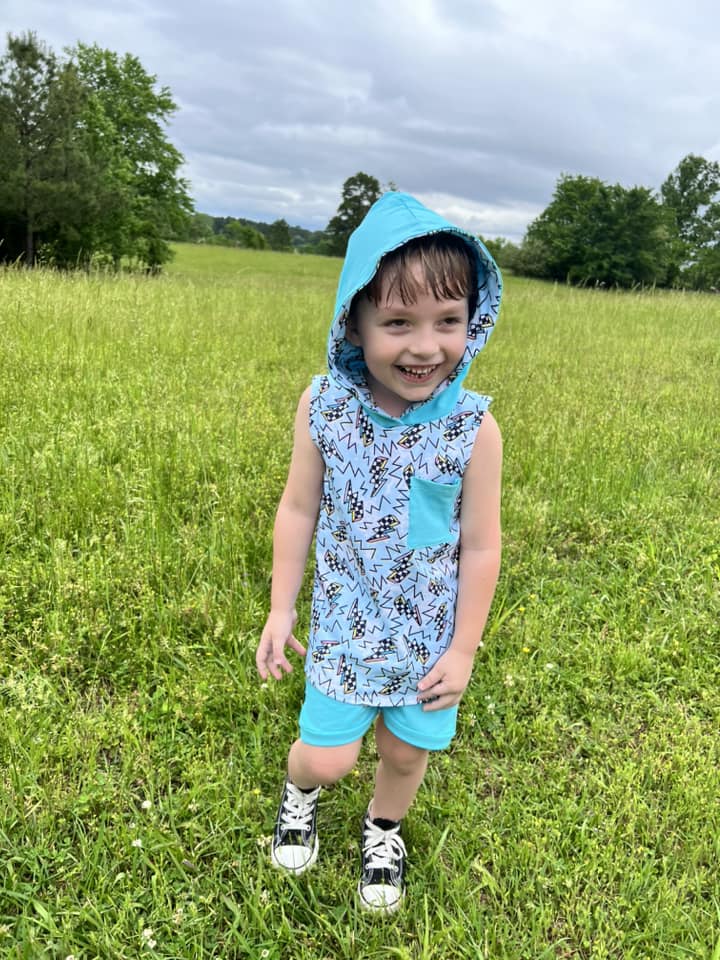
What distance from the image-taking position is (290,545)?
1654 mm

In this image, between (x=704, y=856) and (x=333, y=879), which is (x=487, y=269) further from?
(x=704, y=856)

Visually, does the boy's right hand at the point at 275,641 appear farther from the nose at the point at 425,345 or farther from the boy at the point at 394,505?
the nose at the point at 425,345

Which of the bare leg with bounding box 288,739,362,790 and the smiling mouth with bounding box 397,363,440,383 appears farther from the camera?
the bare leg with bounding box 288,739,362,790

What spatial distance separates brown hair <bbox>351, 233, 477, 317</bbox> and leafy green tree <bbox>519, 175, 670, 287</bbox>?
160 ft

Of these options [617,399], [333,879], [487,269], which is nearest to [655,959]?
[333,879]

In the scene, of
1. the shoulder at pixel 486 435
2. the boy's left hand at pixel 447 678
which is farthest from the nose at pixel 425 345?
the boy's left hand at pixel 447 678

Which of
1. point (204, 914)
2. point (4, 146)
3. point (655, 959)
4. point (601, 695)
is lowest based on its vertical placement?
point (204, 914)

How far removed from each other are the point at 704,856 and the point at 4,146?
90.6ft

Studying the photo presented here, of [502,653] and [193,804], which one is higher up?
[502,653]

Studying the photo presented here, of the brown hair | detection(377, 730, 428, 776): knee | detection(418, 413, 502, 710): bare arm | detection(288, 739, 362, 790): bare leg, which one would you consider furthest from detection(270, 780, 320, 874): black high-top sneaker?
the brown hair

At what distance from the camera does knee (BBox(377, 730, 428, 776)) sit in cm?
167

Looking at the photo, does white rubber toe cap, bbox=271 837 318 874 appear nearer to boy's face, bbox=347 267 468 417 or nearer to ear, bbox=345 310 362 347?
boy's face, bbox=347 267 468 417

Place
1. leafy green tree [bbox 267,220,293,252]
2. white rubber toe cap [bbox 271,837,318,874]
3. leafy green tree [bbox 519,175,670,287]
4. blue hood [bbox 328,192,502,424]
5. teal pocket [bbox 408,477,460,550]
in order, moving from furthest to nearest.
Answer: leafy green tree [bbox 267,220,293,252] < leafy green tree [bbox 519,175,670,287] < white rubber toe cap [bbox 271,837,318,874] < teal pocket [bbox 408,477,460,550] < blue hood [bbox 328,192,502,424]

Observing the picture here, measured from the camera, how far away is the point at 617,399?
228 inches
